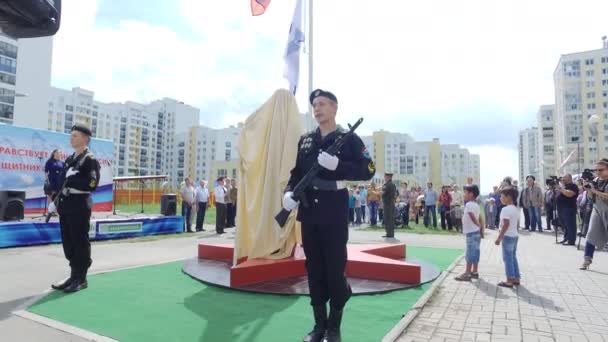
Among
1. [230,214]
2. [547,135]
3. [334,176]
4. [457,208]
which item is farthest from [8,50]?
[547,135]

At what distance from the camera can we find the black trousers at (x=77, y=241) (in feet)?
15.8

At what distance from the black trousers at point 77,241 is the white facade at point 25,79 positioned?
71391 mm

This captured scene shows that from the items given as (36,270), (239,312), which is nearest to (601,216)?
(239,312)

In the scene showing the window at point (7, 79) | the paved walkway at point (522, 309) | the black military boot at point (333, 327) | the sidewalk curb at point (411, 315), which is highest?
the window at point (7, 79)

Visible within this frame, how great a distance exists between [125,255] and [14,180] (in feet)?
27.7

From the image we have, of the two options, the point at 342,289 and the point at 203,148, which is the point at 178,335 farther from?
the point at 203,148

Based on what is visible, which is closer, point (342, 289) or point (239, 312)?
point (342, 289)

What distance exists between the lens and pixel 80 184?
4793 millimetres

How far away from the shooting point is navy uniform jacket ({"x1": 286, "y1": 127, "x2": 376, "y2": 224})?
3.07 meters

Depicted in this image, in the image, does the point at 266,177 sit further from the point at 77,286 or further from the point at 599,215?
the point at 599,215

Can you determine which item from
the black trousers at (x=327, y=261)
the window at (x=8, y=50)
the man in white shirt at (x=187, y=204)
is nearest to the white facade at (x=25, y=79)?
Result: the window at (x=8, y=50)

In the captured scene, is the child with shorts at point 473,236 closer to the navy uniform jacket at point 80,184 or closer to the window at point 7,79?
the navy uniform jacket at point 80,184

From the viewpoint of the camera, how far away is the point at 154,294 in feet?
15.1

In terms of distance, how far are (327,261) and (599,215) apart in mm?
6066
